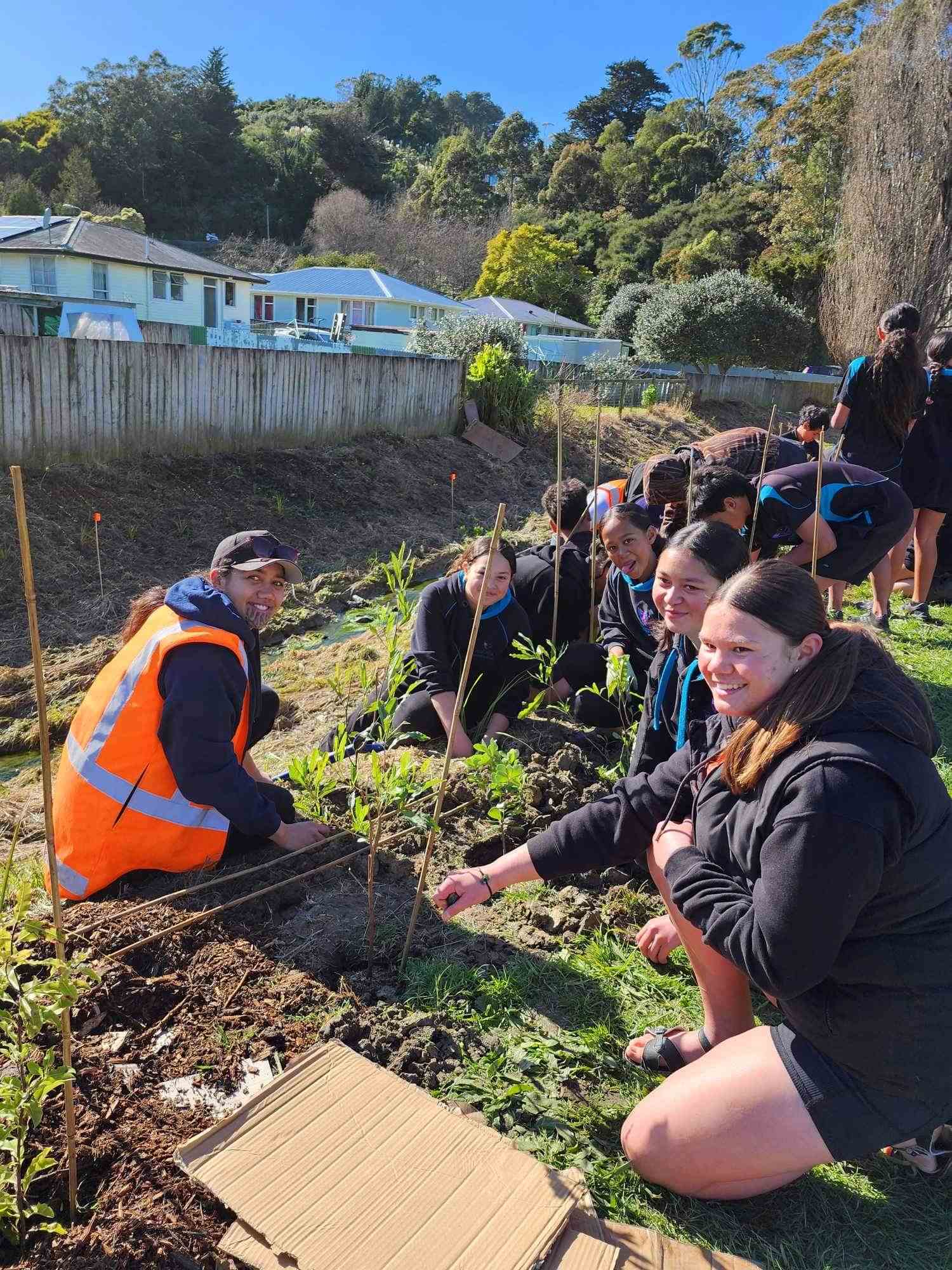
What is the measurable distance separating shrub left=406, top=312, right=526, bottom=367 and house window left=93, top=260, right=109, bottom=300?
1705 centimetres

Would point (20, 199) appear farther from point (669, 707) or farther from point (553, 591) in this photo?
point (669, 707)

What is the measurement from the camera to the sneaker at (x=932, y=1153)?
1.94 metres

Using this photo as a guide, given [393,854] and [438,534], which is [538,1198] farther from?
[438,534]

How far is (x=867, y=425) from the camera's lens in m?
5.48

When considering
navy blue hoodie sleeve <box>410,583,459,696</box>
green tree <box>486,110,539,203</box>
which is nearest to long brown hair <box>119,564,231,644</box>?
navy blue hoodie sleeve <box>410,583,459,696</box>

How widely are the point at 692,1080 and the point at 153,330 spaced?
→ 77.0 ft

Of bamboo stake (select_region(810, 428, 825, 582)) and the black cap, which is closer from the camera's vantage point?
the black cap

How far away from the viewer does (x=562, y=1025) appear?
2.37 m

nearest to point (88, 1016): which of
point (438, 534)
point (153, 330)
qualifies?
point (438, 534)

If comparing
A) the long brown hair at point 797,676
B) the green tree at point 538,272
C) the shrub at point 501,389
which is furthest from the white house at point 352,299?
the long brown hair at point 797,676

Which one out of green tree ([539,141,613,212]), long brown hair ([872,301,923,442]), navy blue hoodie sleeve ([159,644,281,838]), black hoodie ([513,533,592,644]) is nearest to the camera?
navy blue hoodie sleeve ([159,644,281,838])

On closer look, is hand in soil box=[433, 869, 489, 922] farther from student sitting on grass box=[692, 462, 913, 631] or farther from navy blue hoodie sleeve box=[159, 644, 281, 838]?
student sitting on grass box=[692, 462, 913, 631]

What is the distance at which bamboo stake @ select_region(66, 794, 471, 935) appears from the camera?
8.17 feet

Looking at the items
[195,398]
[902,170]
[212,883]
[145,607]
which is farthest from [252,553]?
[902,170]
